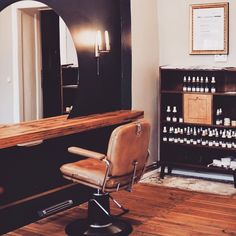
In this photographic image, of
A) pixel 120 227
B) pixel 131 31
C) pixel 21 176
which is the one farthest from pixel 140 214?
pixel 131 31

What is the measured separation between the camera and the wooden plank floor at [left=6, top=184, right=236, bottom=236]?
436 centimetres

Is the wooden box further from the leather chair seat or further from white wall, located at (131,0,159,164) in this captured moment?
the leather chair seat

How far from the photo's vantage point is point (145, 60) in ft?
20.1

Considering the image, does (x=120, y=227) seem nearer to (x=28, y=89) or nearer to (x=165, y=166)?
(x=28, y=89)

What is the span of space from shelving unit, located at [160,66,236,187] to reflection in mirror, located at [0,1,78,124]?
1467mm

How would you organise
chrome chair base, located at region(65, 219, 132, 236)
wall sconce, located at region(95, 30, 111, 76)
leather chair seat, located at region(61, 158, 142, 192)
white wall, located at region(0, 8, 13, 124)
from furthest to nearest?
1. wall sconce, located at region(95, 30, 111, 76)
2. white wall, located at region(0, 8, 13, 124)
3. chrome chair base, located at region(65, 219, 132, 236)
4. leather chair seat, located at region(61, 158, 142, 192)

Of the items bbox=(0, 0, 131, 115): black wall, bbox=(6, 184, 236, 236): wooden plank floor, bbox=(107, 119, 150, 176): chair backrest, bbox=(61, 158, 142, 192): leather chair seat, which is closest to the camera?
bbox=(107, 119, 150, 176): chair backrest

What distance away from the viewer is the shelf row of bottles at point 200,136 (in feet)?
19.2

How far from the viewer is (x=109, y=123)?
4914 mm

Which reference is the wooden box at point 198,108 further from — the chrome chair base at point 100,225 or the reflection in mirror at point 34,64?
the chrome chair base at point 100,225

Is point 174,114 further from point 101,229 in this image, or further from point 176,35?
point 101,229

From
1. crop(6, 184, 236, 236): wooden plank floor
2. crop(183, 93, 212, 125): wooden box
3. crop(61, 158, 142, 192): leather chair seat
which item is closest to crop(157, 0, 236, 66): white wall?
crop(183, 93, 212, 125): wooden box

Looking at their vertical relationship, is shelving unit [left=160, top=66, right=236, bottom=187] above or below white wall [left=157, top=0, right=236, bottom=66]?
below

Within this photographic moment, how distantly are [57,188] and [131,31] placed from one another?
6.60 feet
